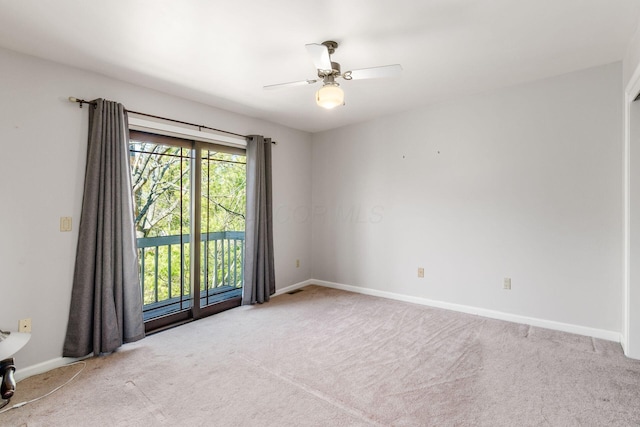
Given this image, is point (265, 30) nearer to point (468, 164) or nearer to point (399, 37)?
point (399, 37)

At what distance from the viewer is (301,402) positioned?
2045 mm

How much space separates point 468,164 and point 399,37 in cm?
190

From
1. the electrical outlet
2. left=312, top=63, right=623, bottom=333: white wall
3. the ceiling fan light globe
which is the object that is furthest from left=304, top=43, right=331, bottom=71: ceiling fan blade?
the electrical outlet

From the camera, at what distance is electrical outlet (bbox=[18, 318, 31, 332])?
7.88 feet

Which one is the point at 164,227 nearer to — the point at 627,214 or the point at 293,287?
the point at 293,287

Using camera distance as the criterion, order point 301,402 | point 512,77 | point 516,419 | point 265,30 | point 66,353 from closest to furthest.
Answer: point 516,419, point 301,402, point 265,30, point 66,353, point 512,77

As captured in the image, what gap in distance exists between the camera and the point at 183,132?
3443mm

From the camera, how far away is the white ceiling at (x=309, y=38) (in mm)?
1978

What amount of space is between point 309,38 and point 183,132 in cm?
187

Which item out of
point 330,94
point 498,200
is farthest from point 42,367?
point 498,200

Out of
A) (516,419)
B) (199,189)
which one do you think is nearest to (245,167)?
(199,189)

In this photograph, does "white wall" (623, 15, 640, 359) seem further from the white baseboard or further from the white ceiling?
the white ceiling

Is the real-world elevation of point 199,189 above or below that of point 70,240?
above

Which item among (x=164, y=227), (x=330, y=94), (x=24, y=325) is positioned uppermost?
(x=330, y=94)
